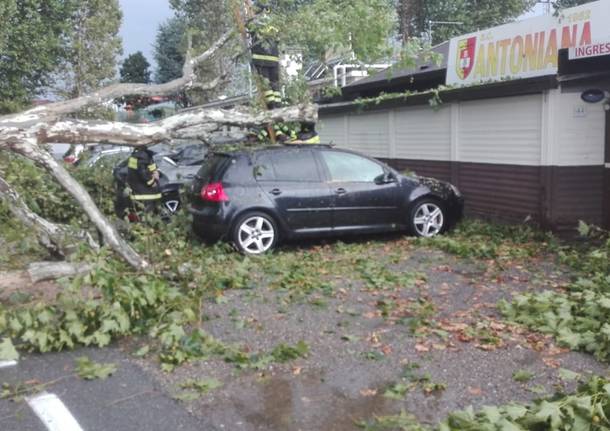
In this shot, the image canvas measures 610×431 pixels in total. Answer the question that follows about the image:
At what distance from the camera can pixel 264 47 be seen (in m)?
11.3

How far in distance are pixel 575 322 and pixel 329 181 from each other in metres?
4.96

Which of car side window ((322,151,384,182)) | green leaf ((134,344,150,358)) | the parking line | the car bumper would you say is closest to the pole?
car side window ((322,151,384,182))

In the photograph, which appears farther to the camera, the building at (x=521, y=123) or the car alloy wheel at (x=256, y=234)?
the building at (x=521, y=123)

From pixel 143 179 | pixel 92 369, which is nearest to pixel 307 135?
pixel 143 179

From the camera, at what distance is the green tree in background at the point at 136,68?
1871 inches

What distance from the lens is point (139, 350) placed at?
5754mm

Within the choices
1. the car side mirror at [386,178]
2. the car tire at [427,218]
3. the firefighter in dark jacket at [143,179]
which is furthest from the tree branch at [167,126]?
the firefighter in dark jacket at [143,179]

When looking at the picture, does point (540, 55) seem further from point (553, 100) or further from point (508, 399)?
point (508, 399)

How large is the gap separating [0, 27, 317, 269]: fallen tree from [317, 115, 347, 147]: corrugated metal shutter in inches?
310

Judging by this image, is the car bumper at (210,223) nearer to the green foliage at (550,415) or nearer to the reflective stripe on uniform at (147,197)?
the reflective stripe on uniform at (147,197)

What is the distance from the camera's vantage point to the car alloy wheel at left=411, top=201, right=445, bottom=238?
1087 cm

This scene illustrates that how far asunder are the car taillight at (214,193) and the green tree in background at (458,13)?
102ft

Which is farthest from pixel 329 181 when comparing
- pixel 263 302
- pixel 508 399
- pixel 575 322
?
pixel 508 399

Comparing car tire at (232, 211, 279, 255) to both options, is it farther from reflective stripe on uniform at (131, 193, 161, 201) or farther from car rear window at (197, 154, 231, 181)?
reflective stripe on uniform at (131, 193, 161, 201)
